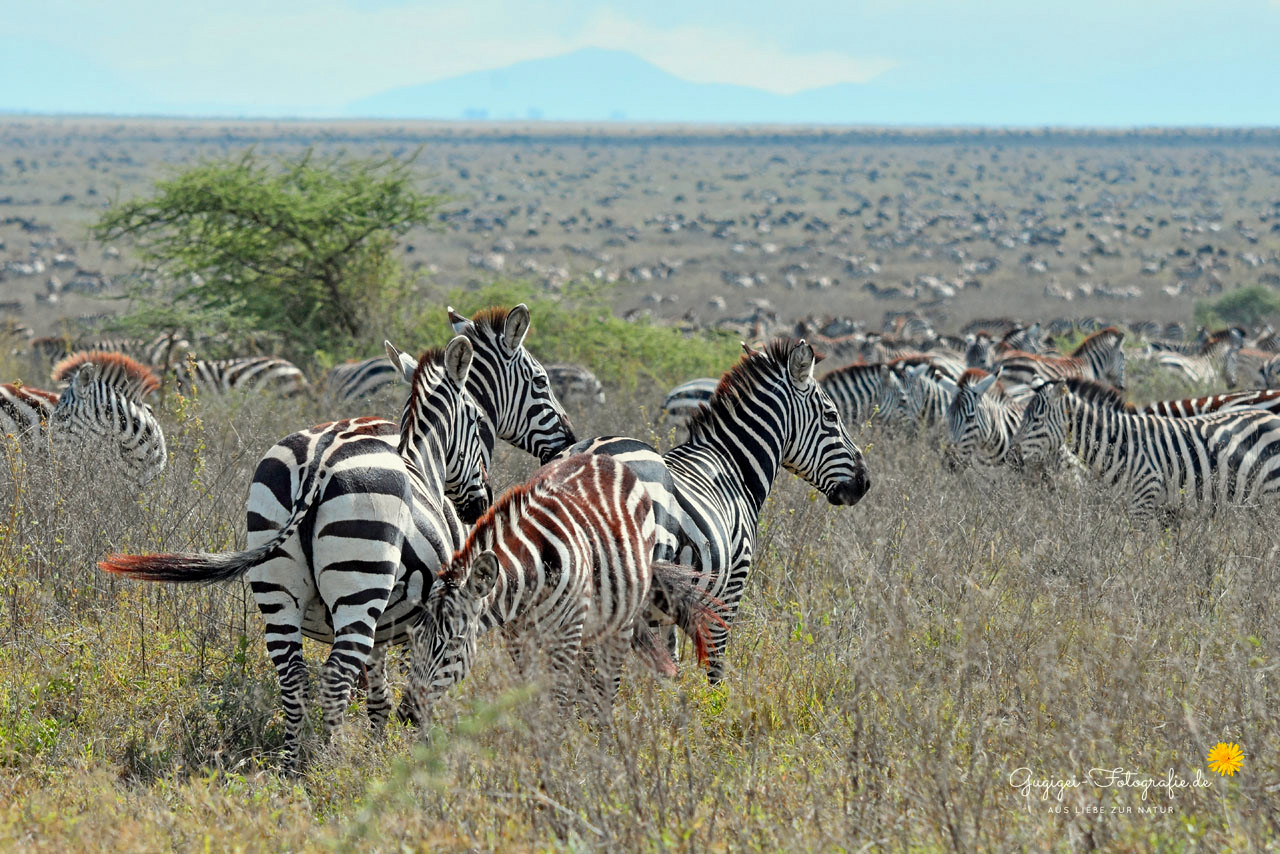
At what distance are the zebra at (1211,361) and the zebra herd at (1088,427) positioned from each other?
595cm

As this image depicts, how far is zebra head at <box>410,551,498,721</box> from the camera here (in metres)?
3.31

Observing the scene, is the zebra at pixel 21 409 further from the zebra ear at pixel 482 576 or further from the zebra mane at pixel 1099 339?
the zebra mane at pixel 1099 339

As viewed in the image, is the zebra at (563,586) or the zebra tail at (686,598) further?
the zebra tail at (686,598)

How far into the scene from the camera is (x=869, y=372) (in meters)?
10.7

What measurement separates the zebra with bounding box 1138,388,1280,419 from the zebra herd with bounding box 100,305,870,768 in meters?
4.99

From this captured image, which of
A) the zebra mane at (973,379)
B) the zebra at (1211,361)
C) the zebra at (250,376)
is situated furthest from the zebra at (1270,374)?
the zebra at (250,376)

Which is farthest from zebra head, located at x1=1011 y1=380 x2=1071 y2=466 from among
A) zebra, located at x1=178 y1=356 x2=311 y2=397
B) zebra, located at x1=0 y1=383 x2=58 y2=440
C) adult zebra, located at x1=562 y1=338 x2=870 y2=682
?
zebra, located at x1=178 y1=356 x2=311 y2=397

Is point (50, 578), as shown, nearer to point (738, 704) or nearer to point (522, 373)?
point (522, 373)

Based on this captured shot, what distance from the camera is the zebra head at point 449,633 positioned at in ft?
10.9

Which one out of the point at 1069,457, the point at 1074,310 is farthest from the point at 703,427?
the point at 1074,310

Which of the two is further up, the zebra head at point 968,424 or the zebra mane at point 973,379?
the zebra mane at point 973,379

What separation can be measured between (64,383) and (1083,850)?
7182 mm

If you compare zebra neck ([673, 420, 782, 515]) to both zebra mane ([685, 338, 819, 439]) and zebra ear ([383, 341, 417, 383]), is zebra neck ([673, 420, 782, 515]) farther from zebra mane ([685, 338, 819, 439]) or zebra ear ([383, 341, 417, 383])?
zebra ear ([383, 341, 417, 383])

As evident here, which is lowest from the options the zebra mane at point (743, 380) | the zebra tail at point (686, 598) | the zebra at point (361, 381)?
the zebra at point (361, 381)
